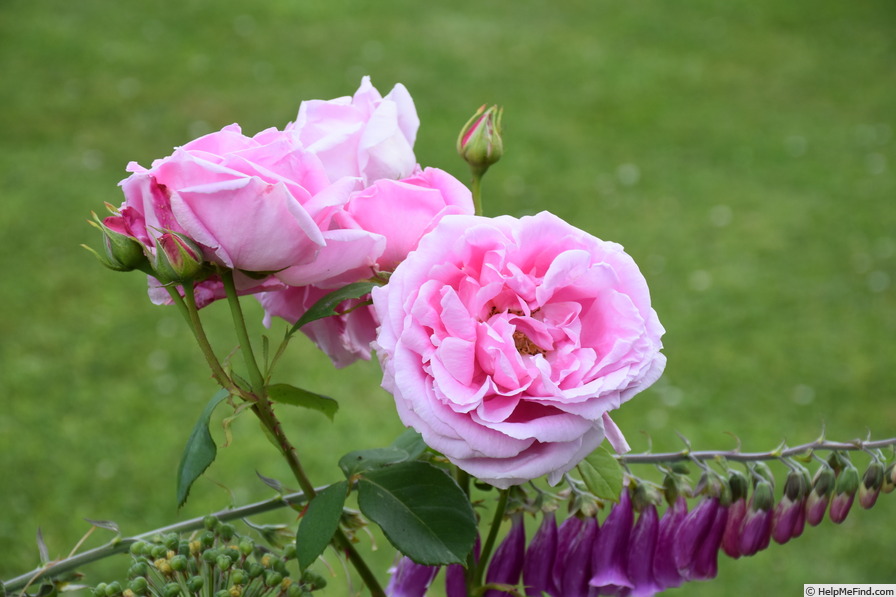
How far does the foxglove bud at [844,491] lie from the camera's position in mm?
662

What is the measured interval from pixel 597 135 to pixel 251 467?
2.36 m

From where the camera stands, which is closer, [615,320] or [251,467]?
[615,320]

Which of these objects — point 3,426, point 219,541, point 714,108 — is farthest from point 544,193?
point 219,541

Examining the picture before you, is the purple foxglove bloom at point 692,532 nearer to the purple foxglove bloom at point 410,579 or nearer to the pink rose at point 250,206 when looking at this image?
the purple foxglove bloom at point 410,579

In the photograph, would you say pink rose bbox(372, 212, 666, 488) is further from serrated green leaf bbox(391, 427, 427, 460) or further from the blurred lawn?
the blurred lawn

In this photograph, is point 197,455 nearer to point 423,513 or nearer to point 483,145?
point 423,513

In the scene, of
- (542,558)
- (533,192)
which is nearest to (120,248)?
(542,558)

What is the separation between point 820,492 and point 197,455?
0.41 m

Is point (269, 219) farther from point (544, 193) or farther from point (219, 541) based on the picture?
point (544, 193)

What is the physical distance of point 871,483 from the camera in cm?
66

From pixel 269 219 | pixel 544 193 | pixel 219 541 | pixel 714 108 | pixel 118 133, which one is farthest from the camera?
pixel 714 108

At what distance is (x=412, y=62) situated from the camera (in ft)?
16.1

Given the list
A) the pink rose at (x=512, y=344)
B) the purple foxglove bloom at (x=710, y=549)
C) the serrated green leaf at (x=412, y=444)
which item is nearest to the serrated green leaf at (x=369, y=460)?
the serrated green leaf at (x=412, y=444)

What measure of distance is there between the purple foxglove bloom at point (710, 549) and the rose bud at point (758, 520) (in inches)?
0.5
